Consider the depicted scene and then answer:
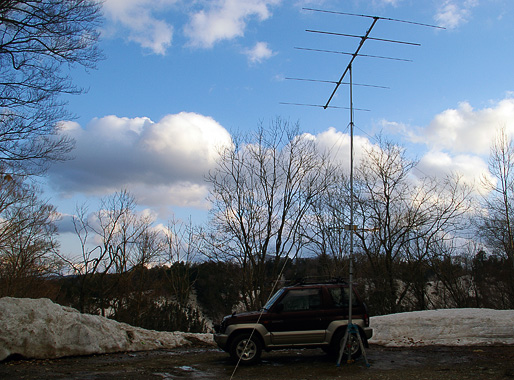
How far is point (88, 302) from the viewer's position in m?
23.5

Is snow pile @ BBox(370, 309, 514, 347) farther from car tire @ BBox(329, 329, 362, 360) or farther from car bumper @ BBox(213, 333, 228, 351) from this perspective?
car bumper @ BBox(213, 333, 228, 351)

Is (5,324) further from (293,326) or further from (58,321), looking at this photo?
(293,326)

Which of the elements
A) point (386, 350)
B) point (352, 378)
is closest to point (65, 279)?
point (386, 350)

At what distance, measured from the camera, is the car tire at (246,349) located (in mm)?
9727

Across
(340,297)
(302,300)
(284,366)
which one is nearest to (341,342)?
(340,297)

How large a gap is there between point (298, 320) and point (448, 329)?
656 cm

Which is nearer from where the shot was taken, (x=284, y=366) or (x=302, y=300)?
(x=284, y=366)

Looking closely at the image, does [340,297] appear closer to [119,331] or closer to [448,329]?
[448,329]

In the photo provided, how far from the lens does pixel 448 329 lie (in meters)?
13.4

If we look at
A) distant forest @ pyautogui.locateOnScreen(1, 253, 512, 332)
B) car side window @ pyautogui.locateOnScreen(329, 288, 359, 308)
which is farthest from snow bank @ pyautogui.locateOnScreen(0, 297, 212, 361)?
distant forest @ pyautogui.locateOnScreen(1, 253, 512, 332)

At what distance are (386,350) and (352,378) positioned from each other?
4535 mm

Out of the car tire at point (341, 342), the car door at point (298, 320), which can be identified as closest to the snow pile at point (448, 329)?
the car tire at point (341, 342)

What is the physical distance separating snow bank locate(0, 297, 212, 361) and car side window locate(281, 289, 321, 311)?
482 centimetres

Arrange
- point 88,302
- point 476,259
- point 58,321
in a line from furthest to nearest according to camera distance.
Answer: point 476,259 < point 88,302 < point 58,321
